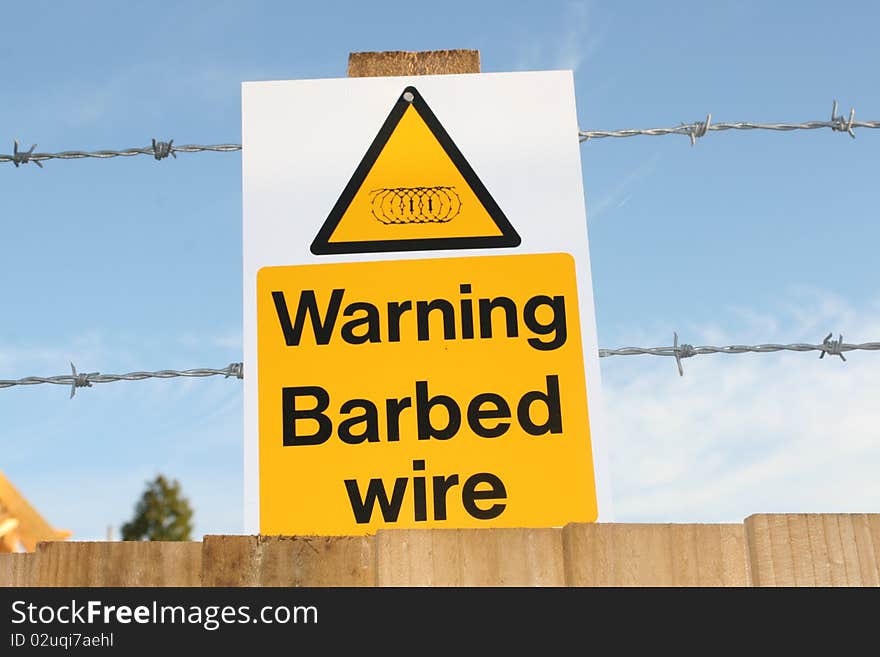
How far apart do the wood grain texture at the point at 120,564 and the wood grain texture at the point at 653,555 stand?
0.58 m

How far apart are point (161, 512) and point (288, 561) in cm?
4034

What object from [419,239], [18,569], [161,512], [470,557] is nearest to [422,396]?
[419,239]

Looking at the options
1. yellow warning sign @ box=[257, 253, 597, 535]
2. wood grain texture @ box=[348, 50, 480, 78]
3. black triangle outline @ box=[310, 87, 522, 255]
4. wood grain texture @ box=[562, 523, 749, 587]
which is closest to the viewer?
wood grain texture @ box=[562, 523, 749, 587]

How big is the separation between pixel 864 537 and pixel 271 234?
1.49m

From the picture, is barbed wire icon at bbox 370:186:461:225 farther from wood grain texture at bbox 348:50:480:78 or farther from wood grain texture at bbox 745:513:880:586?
wood grain texture at bbox 745:513:880:586

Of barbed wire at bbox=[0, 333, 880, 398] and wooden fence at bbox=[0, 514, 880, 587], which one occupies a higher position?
barbed wire at bbox=[0, 333, 880, 398]

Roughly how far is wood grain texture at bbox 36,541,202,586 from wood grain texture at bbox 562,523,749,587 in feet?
1.90

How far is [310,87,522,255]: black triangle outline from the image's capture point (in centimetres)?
249

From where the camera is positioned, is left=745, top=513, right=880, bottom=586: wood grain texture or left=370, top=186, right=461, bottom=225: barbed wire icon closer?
left=745, top=513, right=880, bottom=586: wood grain texture

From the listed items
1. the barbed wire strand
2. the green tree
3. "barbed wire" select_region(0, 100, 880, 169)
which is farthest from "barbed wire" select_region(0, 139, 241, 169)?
the green tree
